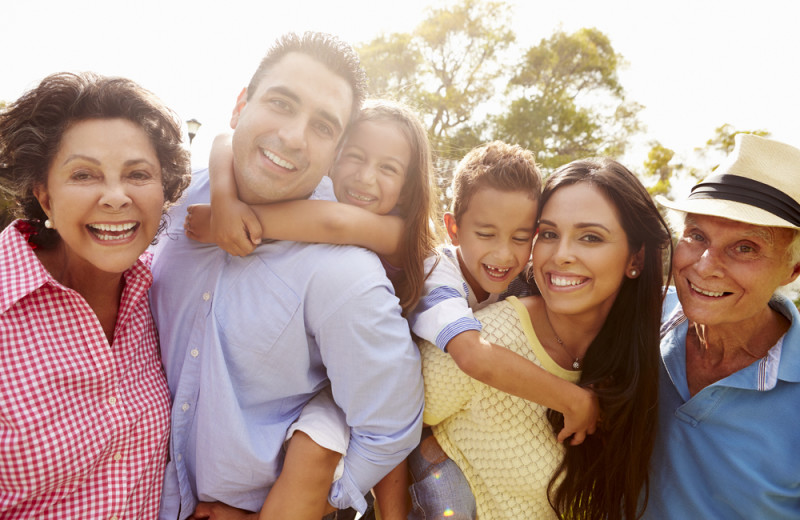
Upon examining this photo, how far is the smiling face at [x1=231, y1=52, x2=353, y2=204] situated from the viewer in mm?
2135

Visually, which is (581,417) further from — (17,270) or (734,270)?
(17,270)

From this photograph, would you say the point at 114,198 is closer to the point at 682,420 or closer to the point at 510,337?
the point at 510,337

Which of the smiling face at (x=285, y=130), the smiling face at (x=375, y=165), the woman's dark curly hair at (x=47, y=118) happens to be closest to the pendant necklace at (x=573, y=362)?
the smiling face at (x=375, y=165)

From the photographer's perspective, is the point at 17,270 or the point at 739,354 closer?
the point at 17,270

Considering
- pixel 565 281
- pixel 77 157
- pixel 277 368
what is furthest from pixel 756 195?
pixel 77 157

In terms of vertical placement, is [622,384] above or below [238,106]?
below

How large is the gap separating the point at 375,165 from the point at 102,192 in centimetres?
134

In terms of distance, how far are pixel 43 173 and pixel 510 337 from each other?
81.9 inches

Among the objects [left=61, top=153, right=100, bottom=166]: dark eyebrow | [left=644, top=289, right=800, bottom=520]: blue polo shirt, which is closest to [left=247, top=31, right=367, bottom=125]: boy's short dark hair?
[left=61, top=153, right=100, bottom=166]: dark eyebrow

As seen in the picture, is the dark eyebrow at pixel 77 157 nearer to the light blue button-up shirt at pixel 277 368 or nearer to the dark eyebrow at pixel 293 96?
the light blue button-up shirt at pixel 277 368

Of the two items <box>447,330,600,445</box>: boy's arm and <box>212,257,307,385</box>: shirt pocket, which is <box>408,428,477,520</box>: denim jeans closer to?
<box>447,330,600,445</box>: boy's arm

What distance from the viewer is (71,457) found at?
5.68 ft

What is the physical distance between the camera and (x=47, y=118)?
6.07 feet

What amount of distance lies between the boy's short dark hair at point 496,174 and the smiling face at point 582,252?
24cm
